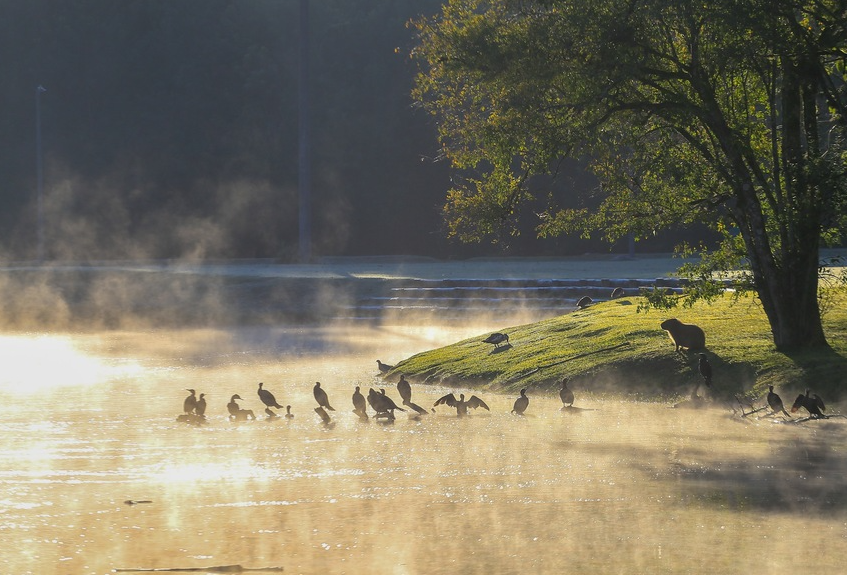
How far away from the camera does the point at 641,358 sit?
20859 millimetres

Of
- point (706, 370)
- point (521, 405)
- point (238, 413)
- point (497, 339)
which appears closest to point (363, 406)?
point (238, 413)

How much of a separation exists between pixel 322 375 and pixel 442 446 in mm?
9256

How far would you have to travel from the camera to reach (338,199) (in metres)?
74.9

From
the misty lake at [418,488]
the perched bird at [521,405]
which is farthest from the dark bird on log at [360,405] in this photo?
the perched bird at [521,405]

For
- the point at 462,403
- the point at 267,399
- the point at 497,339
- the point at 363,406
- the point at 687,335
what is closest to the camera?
the point at 363,406

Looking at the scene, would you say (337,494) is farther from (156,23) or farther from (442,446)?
(156,23)

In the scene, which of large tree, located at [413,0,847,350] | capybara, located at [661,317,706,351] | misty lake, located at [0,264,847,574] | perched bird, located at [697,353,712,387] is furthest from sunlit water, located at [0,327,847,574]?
large tree, located at [413,0,847,350]

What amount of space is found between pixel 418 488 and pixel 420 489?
51mm

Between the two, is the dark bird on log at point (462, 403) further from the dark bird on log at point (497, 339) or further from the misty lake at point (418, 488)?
the dark bird on log at point (497, 339)

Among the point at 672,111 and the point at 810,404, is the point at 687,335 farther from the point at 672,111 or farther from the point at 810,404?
the point at 810,404

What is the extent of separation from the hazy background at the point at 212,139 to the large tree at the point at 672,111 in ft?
166

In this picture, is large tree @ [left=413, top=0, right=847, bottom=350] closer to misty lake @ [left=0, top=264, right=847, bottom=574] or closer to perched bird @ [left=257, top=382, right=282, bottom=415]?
misty lake @ [left=0, top=264, right=847, bottom=574]

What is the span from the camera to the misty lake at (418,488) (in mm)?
9469

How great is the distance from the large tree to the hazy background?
50.4m
